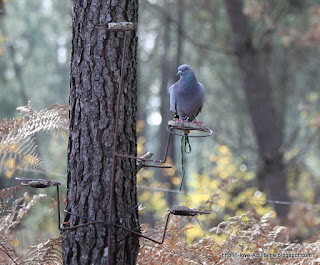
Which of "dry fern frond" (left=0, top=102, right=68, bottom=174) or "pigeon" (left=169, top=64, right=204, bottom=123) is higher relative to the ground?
"pigeon" (left=169, top=64, right=204, bottom=123)

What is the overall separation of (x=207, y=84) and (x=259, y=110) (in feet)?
24.2

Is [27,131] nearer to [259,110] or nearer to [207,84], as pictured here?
[259,110]

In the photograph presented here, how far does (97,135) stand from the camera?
2029 millimetres

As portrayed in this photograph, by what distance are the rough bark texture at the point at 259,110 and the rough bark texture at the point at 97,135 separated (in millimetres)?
4798

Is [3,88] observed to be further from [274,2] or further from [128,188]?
[128,188]

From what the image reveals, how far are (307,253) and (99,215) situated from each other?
1369mm

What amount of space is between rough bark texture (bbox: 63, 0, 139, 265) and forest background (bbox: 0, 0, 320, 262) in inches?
89.3

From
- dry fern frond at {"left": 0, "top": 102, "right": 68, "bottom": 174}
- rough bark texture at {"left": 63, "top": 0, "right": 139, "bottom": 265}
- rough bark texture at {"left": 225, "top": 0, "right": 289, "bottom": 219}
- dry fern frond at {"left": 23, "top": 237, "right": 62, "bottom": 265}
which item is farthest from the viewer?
rough bark texture at {"left": 225, "top": 0, "right": 289, "bottom": 219}

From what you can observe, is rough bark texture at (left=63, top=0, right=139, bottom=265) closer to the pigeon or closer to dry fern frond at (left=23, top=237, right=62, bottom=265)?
dry fern frond at (left=23, top=237, right=62, bottom=265)

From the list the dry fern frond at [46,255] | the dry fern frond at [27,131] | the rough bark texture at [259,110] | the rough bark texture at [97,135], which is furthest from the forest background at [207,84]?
the rough bark texture at [97,135]

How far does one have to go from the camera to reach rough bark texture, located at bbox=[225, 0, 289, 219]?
6598 mm

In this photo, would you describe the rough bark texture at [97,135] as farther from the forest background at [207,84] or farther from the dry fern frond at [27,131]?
the forest background at [207,84]

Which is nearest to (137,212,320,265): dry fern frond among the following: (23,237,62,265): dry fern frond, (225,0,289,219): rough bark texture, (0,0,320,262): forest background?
(23,237,62,265): dry fern frond

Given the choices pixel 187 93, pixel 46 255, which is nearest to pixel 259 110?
pixel 187 93
